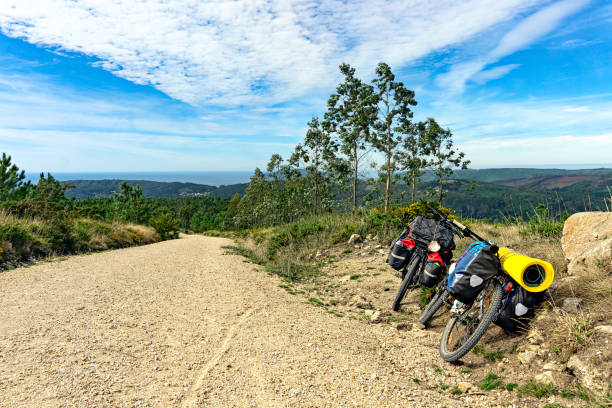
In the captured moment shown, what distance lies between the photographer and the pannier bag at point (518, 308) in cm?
358

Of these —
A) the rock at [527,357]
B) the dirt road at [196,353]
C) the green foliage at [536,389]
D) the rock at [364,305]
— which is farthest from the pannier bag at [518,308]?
the rock at [364,305]

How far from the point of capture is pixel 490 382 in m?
3.19

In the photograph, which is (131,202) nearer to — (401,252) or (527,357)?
(401,252)

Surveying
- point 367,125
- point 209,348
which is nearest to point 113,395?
point 209,348

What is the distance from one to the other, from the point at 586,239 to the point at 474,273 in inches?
89.8

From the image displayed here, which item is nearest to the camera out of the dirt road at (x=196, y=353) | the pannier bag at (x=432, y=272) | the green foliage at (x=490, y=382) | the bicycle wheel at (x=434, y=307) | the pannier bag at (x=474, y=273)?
the dirt road at (x=196, y=353)

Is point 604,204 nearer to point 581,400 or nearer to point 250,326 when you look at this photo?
point 581,400

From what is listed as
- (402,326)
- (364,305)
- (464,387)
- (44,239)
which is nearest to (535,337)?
(464,387)

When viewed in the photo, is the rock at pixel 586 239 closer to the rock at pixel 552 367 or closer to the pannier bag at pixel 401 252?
the rock at pixel 552 367

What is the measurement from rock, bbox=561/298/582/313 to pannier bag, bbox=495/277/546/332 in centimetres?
24

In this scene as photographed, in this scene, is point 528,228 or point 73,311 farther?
point 528,228

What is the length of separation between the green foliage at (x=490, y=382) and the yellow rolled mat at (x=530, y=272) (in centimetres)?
105

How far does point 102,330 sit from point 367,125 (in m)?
16.7

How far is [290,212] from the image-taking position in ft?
137
